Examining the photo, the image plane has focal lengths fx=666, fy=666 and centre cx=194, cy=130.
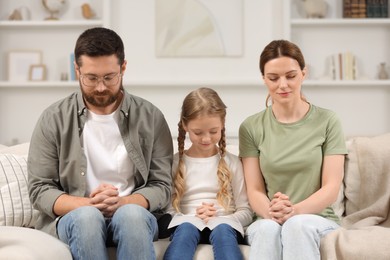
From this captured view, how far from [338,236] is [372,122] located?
2.88 m

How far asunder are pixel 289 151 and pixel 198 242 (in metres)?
0.48

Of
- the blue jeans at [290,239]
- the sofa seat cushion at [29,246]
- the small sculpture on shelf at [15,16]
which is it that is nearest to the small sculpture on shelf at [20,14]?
the small sculpture on shelf at [15,16]

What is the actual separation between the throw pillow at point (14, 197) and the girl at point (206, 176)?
0.55 m

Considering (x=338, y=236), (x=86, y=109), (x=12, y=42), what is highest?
(x=12, y=42)

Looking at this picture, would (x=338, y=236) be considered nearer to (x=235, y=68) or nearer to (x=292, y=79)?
(x=292, y=79)

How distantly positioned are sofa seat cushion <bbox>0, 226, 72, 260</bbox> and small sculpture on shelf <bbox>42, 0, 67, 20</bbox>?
3.07 meters

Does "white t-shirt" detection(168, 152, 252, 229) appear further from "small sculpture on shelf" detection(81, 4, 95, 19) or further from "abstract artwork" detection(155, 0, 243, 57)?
"small sculpture on shelf" detection(81, 4, 95, 19)

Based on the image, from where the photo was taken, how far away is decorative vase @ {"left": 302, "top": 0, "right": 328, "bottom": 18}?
4.80 metres

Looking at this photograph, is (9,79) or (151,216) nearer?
(151,216)

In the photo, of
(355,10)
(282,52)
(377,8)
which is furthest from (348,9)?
(282,52)

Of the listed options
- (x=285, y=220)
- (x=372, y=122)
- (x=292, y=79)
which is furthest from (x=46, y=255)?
(x=372, y=122)

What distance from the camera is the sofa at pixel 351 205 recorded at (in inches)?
85.4

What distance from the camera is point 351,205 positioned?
2695 millimetres

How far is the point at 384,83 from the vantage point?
475 centimetres
